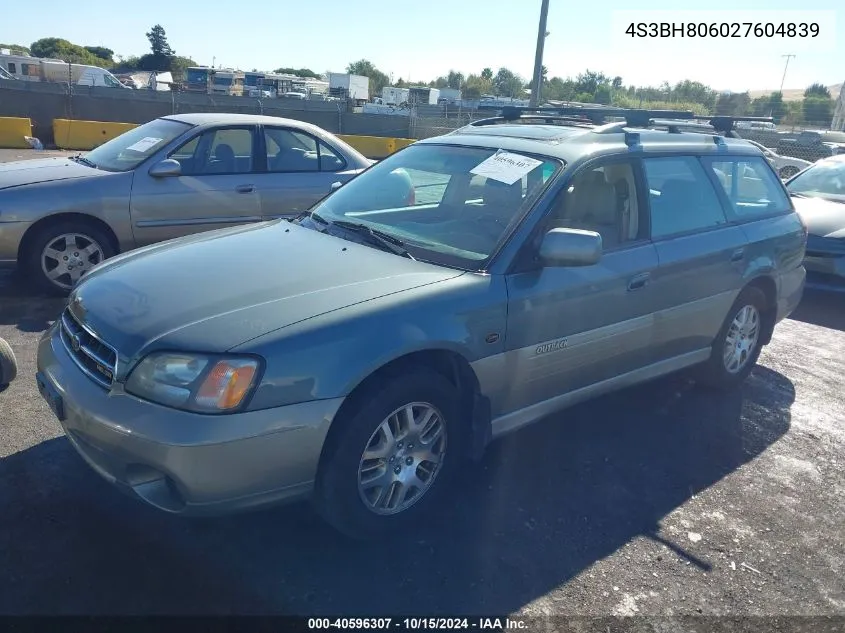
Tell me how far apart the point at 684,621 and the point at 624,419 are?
6.06ft

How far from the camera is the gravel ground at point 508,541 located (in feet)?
8.93

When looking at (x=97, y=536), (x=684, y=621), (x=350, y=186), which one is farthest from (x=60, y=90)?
(x=684, y=621)

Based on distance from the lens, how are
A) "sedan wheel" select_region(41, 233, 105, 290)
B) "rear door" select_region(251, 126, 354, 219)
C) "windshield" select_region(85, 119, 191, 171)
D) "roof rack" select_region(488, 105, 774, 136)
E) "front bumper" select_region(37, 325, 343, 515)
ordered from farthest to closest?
"rear door" select_region(251, 126, 354, 219) → "windshield" select_region(85, 119, 191, 171) → "sedan wheel" select_region(41, 233, 105, 290) → "roof rack" select_region(488, 105, 774, 136) → "front bumper" select_region(37, 325, 343, 515)

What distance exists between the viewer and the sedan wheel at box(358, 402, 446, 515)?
2.96m

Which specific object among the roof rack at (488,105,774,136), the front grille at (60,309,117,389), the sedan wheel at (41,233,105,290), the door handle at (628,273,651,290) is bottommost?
the sedan wheel at (41,233,105,290)

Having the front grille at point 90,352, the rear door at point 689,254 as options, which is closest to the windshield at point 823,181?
the rear door at point 689,254

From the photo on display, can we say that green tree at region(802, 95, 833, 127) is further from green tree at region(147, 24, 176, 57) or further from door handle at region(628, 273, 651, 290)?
green tree at region(147, 24, 176, 57)

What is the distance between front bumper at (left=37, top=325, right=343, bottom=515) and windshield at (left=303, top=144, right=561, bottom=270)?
1.18 metres

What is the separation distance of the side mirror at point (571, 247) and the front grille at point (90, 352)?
1.93 m

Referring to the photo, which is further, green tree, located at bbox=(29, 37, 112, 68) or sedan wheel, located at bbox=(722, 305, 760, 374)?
green tree, located at bbox=(29, 37, 112, 68)

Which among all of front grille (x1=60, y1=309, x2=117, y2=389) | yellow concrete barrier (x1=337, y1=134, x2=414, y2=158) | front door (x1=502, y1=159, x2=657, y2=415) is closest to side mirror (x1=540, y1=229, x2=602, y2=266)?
front door (x1=502, y1=159, x2=657, y2=415)

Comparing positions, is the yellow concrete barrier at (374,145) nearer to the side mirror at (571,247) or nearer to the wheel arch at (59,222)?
the wheel arch at (59,222)

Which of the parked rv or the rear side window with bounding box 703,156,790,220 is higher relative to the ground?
the parked rv

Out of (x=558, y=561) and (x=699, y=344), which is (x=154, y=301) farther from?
(x=699, y=344)
